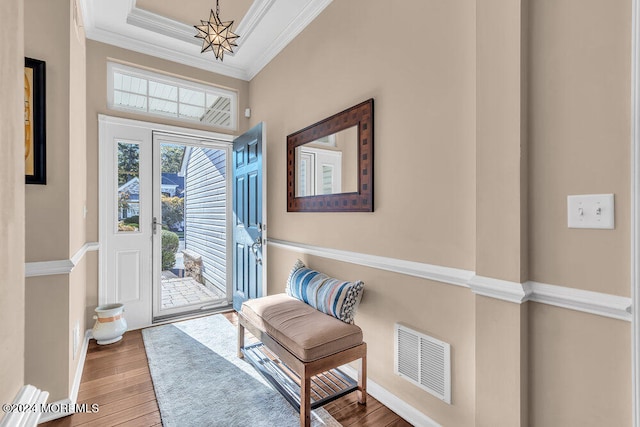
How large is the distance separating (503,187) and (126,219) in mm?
3311

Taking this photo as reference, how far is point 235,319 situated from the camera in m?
3.37

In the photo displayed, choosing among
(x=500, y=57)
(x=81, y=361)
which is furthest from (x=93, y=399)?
(x=500, y=57)

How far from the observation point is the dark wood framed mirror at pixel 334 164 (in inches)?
80.9

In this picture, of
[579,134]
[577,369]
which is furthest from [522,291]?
[579,134]

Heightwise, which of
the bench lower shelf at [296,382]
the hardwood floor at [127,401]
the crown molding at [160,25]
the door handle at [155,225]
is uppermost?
the crown molding at [160,25]

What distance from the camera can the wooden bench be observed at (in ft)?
5.57

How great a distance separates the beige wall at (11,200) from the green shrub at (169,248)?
3.03 m

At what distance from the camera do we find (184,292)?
382 centimetres

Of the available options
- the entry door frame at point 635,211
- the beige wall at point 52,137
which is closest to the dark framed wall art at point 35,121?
the beige wall at point 52,137

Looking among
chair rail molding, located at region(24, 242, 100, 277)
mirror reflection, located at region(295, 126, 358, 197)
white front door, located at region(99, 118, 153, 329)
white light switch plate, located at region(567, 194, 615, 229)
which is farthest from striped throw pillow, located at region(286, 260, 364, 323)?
white front door, located at region(99, 118, 153, 329)

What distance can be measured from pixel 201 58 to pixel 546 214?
357 cm

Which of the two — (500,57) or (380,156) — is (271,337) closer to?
(380,156)

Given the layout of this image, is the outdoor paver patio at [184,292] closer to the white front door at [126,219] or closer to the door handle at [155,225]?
the white front door at [126,219]

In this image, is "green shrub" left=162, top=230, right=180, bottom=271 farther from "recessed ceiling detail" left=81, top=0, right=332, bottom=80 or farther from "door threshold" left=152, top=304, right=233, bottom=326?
"recessed ceiling detail" left=81, top=0, right=332, bottom=80
